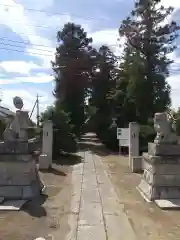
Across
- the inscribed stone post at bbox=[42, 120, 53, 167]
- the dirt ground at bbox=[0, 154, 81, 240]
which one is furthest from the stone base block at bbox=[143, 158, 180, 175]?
the inscribed stone post at bbox=[42, 120, 53, 167]

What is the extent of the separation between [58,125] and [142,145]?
5796 millimetres

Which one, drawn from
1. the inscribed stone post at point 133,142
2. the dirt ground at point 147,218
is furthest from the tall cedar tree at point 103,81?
the dirt ground at point 147,218

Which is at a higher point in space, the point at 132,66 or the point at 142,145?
the point at 132,66

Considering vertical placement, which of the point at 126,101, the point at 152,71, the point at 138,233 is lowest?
the point at 138,233

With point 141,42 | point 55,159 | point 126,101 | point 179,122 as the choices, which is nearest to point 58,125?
point 55,159

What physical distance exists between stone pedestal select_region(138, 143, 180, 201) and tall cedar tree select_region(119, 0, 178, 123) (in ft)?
54.7

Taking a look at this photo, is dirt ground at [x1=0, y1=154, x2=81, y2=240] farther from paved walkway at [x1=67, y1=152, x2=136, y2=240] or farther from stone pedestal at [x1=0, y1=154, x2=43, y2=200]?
stone pedestal at [x1=0, y1=154, x2=43, y2=200]

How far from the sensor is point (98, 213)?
6.70m

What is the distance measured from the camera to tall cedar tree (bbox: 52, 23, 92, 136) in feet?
95.7

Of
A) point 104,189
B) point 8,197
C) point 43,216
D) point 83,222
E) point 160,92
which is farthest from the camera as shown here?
point 160,92

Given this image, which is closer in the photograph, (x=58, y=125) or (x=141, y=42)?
(x=58, y=125)

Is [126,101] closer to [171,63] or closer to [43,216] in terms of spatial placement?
[171,63]

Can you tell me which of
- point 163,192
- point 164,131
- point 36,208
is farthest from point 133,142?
point 36,208

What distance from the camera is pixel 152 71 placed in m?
25.8
